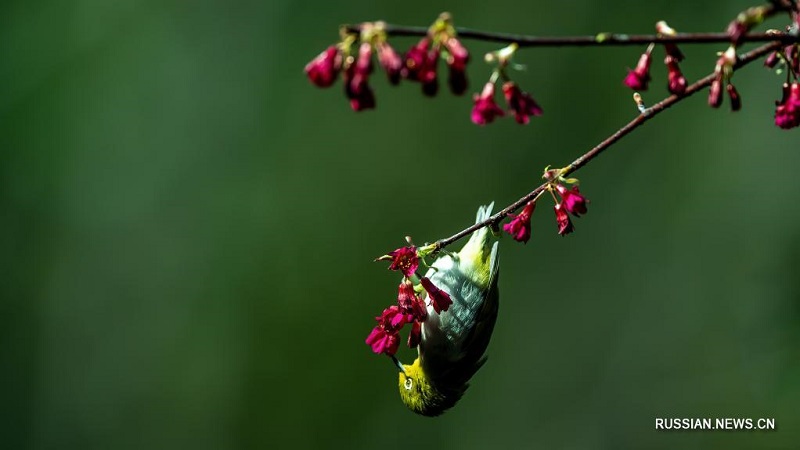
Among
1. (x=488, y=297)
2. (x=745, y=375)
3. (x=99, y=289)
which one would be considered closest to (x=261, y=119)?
(x=99, y=289)

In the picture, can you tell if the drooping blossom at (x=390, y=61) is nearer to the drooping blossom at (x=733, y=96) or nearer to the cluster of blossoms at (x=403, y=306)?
the drooping blossom at (x=733, y=96)

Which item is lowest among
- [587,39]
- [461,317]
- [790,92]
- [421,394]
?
[421,394]

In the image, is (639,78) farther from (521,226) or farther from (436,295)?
(436,295)

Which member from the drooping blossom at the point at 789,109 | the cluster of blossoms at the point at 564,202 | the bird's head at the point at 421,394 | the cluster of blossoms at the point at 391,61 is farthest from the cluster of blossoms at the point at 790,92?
the bird's head at the point at 421,394

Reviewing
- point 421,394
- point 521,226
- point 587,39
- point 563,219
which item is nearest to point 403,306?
point 521,226

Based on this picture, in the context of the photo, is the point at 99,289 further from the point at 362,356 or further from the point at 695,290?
the point at 695,290
